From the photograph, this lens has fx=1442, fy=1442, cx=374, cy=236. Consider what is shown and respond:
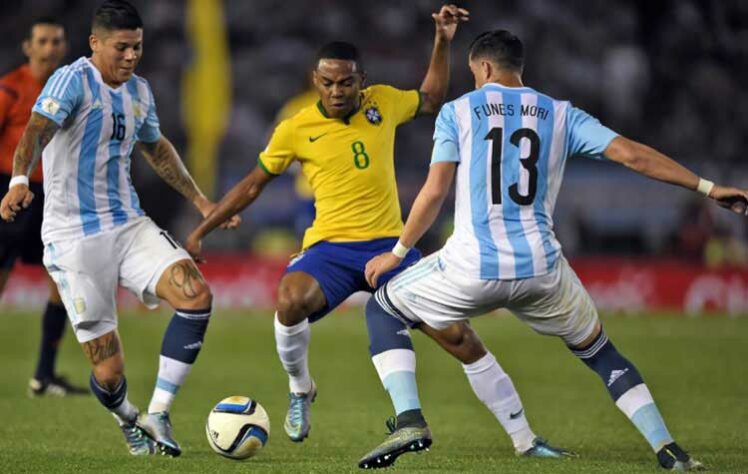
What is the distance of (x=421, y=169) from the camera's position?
19.6 meters

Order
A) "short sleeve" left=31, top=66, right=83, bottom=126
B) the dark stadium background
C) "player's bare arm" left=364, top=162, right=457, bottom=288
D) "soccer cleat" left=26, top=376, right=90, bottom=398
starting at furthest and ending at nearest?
the dark stadium background
"soccer cleat" left=26, top=376, right=90, bottom=398
"short sleeve" left=31, top=66, right=83, bottom=126
"player's bare arm" left=364, top=162, right=457, bottom=288

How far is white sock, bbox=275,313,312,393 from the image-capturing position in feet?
27.9

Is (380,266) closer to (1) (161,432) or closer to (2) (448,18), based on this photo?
(1) (161,432)

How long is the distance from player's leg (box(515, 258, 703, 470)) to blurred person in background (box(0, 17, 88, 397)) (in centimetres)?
494

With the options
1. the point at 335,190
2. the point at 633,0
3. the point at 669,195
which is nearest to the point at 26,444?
the point at 335,190

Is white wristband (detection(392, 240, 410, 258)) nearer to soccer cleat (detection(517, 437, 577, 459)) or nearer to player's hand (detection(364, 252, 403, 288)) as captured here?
player's hand (detection(364, 252, 403, 288))

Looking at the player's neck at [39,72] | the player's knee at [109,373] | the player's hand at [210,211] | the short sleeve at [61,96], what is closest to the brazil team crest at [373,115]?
the player's hand at [210,211]

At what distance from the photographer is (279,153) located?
8.39 metres

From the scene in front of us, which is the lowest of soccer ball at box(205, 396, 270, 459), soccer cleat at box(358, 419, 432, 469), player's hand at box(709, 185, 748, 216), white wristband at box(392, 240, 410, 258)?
soccer ball at box(205, 396, 270, 459)

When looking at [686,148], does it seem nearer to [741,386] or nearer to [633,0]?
[633,0]

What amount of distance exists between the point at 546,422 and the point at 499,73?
3506 millimetres

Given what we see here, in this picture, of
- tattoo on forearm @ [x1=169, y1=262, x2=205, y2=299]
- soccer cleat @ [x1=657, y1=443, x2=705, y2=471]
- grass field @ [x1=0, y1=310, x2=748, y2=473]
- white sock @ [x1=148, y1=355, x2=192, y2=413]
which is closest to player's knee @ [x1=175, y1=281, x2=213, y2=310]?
tattoo on forearm @ [x1=169, y1=262, x2=205, y2=299]

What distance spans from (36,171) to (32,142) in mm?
3353

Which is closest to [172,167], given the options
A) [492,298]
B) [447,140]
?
[447,140]
